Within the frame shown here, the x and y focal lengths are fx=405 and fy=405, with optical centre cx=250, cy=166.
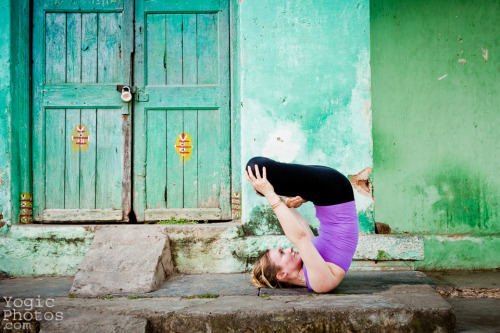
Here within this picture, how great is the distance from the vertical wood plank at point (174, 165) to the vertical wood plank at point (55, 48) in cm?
111

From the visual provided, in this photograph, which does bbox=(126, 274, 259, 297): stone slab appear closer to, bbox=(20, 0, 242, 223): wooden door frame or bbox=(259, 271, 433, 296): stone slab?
bbox=(259, 271, 433, 296): stone slab

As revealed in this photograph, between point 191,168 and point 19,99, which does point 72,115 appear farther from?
point 191,168

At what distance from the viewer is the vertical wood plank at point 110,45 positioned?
3.87 metres

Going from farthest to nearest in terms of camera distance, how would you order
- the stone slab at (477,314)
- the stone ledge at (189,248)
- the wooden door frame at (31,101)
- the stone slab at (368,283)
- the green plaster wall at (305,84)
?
the wooden door frame at (31,101) → the green plaster wall at (305,84) → the stone ledge at (189,248) → the stone slab at (368,283) → the stone slab at (477,314)

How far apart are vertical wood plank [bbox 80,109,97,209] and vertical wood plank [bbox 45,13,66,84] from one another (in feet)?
1.41

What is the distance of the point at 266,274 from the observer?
282 centimetres

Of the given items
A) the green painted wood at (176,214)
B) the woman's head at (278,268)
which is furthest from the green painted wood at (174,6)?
the woman's head at (278,268)

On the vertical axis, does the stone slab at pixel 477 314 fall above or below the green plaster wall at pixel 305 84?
below

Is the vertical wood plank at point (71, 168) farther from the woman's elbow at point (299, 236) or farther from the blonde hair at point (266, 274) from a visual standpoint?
the woman's elbow at point (299, 236)

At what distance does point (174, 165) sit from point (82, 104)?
1040mm

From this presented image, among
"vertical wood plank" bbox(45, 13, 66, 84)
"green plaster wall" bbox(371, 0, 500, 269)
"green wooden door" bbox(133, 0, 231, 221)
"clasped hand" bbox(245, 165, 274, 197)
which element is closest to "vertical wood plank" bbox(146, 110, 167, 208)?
"green wooden door" bbox(133, 0, 231, 221)

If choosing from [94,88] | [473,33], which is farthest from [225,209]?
[473,33]

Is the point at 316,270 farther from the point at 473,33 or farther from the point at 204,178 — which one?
the point at 473,33

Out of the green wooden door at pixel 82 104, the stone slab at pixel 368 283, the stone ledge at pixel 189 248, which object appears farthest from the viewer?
the green wooden door at pixel 82 104
